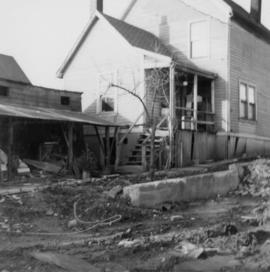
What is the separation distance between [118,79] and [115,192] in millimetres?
10238

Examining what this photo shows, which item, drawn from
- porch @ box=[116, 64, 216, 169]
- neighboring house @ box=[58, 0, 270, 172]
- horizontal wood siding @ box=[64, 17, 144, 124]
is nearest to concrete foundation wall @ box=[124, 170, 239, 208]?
porch @ box=[116, 64, 216, 169]

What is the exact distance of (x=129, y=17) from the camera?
74.3 feet

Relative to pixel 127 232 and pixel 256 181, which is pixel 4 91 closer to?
pixel 256 181

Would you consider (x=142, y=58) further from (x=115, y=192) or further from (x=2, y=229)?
(x=2, y=229)

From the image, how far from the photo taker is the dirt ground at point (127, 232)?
6.06 metres

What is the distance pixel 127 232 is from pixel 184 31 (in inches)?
575

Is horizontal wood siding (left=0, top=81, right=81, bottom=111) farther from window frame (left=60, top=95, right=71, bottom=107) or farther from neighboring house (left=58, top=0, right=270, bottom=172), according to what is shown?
neighboring house (left=58, top=0, right=270, bottom=172)

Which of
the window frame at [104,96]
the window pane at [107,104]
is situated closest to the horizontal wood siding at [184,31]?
the window frame at [104,96]

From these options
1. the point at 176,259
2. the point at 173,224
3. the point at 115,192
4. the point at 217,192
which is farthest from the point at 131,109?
the point at 176,259

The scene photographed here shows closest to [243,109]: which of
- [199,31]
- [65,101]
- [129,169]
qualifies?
[199,31]

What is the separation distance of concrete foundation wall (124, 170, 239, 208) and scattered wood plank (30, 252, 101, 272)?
3771 millimetres

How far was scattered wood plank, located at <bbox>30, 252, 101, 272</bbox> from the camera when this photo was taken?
18.9 feet

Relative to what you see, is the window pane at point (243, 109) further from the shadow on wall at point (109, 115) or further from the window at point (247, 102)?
the shadow on wall at point (109, 115)

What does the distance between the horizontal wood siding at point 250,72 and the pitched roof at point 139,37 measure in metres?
3.22
